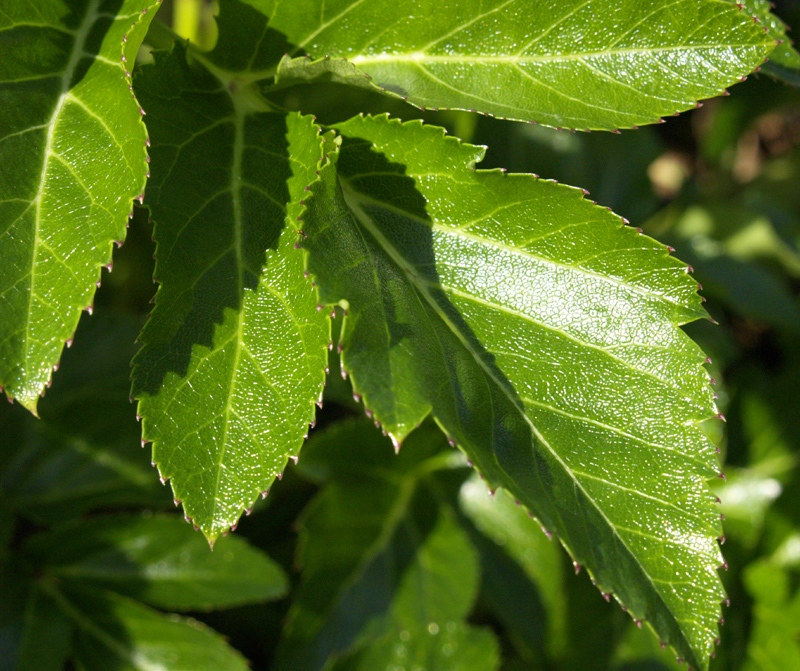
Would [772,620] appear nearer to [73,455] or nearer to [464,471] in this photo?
[464,471]

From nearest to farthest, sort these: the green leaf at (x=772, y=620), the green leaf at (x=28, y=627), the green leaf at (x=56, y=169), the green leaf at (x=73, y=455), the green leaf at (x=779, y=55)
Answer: the green leaf at (x=56, y=169)
the green leaf at (x=779, y=55)
the green leaf at (x=28, y=627)
the green leaf at (x=73, y=455)
the green leaf at (x=772, y=620)

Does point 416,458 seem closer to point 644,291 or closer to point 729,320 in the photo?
point 644,291

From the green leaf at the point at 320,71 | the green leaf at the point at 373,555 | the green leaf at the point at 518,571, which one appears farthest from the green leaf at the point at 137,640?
the green leaf at the point at 320,71

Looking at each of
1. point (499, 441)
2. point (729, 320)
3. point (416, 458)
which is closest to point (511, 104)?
point (499, 441)

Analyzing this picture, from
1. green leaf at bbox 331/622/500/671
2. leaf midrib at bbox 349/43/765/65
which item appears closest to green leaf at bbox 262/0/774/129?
leaf midrib at bbox 349/43/765/65

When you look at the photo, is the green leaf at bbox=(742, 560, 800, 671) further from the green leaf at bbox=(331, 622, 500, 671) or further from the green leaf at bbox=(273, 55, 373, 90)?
the green leaf at bbox=(273, 55, 373, 90)

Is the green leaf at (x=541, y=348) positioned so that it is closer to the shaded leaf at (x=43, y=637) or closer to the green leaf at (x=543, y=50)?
the green leaf at (x=543, y=50)
